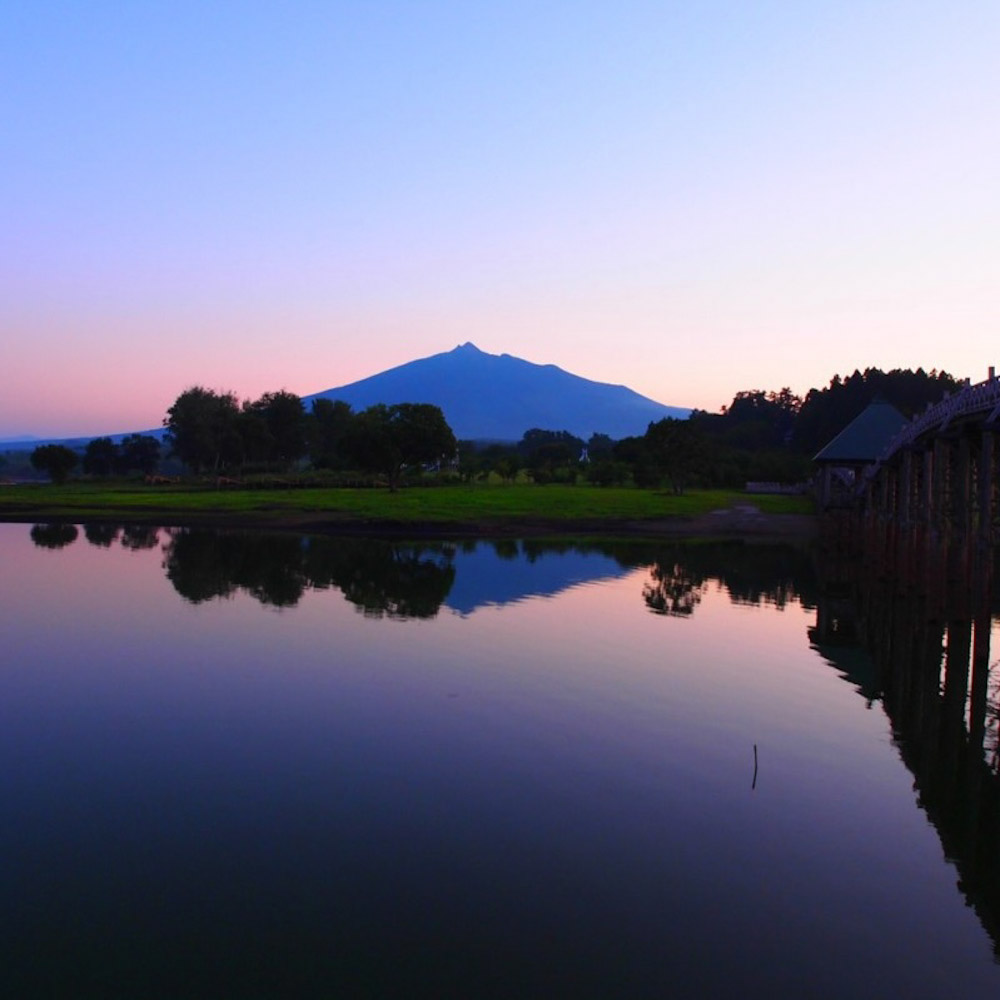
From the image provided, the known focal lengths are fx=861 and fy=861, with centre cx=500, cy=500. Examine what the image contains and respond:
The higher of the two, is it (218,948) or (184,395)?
(184,395)

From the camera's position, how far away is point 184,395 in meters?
136

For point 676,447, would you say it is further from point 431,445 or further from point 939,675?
point 939,675

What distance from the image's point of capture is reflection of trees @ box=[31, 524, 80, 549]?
55000mm

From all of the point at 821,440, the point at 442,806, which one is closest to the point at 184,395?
the point at 821,440

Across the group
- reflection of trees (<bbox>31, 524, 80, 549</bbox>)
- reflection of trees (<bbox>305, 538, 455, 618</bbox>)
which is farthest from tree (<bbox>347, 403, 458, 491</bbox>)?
reflection of trees (<bbox>305, 538, 455, 618</bbox>)

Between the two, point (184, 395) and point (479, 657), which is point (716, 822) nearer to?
point (479, 657)

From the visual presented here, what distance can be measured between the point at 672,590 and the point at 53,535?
46.3 metres

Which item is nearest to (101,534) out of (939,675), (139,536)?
(139,536)

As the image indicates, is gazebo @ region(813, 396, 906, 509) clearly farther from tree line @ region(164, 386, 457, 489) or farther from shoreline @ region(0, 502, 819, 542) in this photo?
tree line @ region(164, 386, 457, 489)

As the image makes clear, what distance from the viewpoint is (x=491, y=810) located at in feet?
43.6

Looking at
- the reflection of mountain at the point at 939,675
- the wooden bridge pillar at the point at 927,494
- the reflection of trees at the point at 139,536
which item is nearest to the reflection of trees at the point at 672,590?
the reflection of mountain at the point at 939,675

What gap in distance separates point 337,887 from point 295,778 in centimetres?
392

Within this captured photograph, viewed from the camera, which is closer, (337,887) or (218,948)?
(218,948)

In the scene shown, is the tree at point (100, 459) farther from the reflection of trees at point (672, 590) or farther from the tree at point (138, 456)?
the reflection of trees at point (672, 590)
